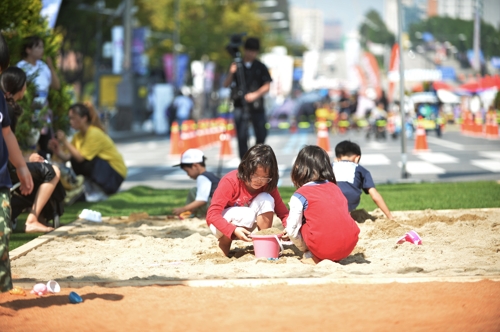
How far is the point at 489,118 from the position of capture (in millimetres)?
34531

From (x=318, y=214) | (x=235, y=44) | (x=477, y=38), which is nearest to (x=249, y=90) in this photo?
(x=235, y=44)

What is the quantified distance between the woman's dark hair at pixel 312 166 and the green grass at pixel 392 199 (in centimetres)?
339

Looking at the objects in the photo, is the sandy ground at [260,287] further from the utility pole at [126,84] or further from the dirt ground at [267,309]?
the utility pole at [126,84]

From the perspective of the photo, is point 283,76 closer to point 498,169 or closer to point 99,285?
point 498,169

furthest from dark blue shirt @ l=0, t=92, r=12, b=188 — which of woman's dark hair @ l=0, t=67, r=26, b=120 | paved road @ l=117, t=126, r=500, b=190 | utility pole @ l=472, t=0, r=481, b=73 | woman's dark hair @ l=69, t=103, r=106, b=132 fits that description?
utility pole @ l=472, t=0, r=481, b=73

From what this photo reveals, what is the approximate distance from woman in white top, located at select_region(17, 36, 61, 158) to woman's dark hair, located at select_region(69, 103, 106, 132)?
0.41 metres

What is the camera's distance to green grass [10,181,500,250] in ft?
35.1

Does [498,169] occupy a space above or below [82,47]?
below

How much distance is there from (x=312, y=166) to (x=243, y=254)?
46.2 inches

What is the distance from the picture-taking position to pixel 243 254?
749 centimetres

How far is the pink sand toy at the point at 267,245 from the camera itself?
271 inches

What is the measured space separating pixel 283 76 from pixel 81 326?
2558 inches

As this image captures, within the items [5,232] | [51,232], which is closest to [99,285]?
[5,232]

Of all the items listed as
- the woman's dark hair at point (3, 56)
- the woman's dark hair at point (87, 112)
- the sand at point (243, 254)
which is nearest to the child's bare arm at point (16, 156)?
the woman's dark hair at point (3, 56)
